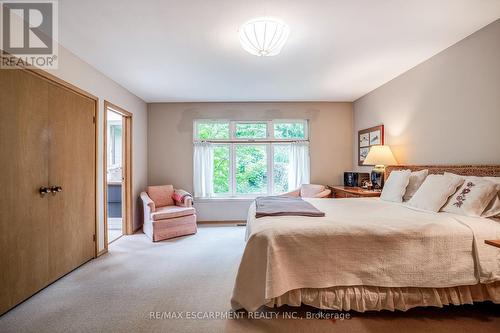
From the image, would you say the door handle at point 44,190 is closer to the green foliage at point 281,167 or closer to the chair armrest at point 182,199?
the chair armrest at point 182,199

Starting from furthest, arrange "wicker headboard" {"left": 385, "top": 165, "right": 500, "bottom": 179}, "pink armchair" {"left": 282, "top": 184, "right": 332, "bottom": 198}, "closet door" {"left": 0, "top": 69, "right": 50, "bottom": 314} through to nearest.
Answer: "pink armchair" {"left": 282, "top": 184, "right": 332, "bottom": 198}, "wicker headboard" {"left": 385, "top": 165, "right": 500, "bottom": 179}, "closet door" {"left": 0, "top": 69, "right": 50, "bottom": 314}

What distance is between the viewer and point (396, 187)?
293 centimetres

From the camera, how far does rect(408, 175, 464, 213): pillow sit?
2.26 metres

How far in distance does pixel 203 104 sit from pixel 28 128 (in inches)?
120

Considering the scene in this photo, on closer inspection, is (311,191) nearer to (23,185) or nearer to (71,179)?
(71,179)

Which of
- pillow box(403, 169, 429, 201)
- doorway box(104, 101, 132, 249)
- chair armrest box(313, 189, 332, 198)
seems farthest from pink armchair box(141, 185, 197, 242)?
pillow box(403, 169, 429, 201)

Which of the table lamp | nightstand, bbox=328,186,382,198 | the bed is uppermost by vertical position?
the table lamp

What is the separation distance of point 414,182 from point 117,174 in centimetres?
576

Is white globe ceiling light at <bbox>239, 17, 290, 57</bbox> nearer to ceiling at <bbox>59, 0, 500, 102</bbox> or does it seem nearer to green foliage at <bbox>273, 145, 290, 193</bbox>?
ceiling at <bbox>59, 0, 500, 102</bbox>

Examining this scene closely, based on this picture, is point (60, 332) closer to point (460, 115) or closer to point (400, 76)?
point (460, 115)

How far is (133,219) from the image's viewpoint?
411 cm

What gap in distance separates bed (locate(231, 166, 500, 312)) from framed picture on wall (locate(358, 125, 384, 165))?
2.26 m

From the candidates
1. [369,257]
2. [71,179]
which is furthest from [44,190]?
[369,257]

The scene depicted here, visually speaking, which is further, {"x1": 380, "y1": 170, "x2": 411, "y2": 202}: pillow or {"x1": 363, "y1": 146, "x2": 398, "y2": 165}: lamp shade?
{"x1": 363, "y1": 146, "x2": 398, "y2": 165}: lamp shade
